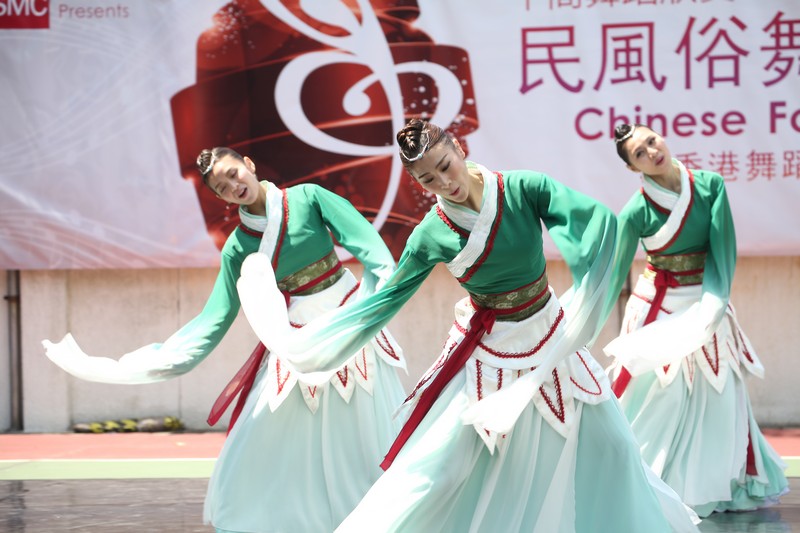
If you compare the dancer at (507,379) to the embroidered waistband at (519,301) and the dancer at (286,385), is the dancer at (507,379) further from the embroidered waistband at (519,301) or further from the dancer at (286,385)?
the dancer at (286,385)

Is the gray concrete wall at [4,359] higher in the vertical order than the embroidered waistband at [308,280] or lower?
lower

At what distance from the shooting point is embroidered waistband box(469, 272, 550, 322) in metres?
3.21

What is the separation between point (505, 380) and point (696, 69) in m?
3.62

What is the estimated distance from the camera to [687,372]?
458cm

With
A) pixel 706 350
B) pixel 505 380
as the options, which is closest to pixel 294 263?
pixel 505 380

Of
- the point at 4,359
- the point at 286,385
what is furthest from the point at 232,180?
the point at 4,359

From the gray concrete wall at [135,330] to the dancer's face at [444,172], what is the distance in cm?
370

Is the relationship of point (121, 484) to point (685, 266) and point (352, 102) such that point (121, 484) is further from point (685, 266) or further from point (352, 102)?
point (685, 266)

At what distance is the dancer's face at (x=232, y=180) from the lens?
3979 mm

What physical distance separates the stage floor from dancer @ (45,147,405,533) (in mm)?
533

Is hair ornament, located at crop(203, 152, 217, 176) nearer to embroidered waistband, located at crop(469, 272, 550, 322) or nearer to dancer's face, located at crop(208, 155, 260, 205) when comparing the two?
dancer's face, located at crop(208, 155, 260, 205)

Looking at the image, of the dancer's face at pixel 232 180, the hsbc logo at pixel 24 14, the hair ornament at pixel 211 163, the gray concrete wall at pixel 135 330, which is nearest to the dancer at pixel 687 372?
the dancer's face at pixel 232 180

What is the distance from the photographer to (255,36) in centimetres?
646

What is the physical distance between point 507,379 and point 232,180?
1.29 metres
